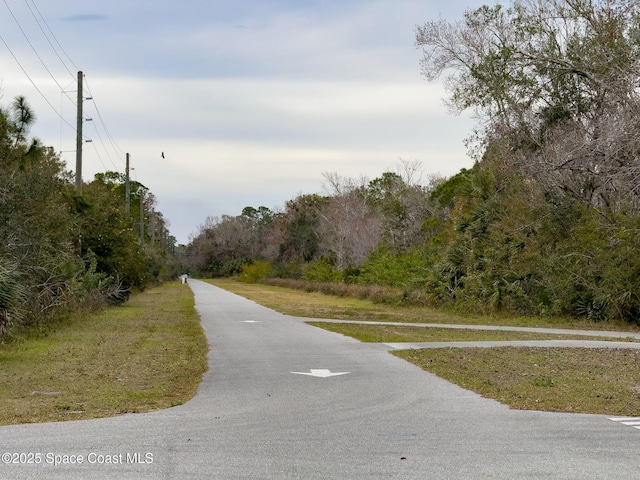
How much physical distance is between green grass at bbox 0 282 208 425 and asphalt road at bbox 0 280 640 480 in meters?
0.77

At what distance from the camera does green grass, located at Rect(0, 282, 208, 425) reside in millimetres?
11609

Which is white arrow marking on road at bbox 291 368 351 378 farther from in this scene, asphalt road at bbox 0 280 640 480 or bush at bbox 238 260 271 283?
bush at bbox 238 260 271 283

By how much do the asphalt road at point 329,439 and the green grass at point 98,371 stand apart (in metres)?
0.77

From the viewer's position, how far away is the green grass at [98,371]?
1161cm

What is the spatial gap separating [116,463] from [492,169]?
32247mm

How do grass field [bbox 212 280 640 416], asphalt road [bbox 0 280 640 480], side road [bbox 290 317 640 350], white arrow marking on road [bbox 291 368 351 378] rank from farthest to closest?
side road [bbox 290 317 640 350] → white arrow marking on road [bbox 291 368 351 378] → grass field [bbox 212 280 640 416] → asphalt road [bbox 0 280 640 480]

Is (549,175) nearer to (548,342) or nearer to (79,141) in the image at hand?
(548,342)

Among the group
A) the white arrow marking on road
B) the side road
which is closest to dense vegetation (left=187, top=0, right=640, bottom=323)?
the side road

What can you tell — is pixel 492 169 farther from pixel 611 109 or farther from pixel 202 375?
pixel 202 375

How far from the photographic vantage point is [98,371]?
52.7 feet

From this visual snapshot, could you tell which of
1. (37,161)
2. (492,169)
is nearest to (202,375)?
(37,161)

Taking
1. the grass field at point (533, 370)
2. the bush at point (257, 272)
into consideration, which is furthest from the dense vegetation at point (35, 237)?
the bush at point (257, 272)

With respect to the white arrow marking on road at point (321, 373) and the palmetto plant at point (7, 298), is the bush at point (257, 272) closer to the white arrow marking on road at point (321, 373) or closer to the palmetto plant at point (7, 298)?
the palmetto plant at point (7, 298)

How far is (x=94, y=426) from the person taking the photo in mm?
9812
